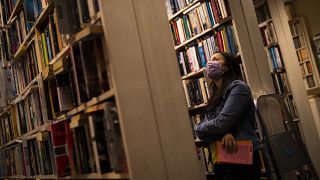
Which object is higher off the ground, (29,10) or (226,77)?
(29,10)

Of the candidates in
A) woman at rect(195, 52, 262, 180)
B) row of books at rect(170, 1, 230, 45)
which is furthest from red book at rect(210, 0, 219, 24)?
woman at rect(195, 52, 262, 180)

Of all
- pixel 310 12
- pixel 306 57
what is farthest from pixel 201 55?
pixel 310 12

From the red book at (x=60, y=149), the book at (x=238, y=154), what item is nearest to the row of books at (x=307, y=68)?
the book at (x=238, y=154)

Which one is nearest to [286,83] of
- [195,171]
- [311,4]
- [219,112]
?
[219,112]

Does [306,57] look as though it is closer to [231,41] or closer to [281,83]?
[281,83]

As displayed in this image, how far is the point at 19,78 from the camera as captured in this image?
10.3 feet

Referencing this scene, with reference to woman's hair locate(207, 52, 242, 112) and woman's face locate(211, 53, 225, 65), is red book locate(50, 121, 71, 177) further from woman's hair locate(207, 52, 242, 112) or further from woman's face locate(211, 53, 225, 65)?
woman's face locate(211, 53, 225, 65)

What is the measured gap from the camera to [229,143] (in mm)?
2002

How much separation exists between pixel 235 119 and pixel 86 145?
86 cm

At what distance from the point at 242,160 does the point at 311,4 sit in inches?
175

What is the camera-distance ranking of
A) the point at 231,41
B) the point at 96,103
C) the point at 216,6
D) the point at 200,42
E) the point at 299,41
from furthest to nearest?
1. the point at 299,41
2. the point at 200,42
3. the point at 216,6
4. the point at 231,41
5. the point at 96,103

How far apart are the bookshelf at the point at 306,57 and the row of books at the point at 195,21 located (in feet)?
8.34

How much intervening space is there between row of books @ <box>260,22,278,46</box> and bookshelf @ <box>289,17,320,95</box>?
2.00 metres

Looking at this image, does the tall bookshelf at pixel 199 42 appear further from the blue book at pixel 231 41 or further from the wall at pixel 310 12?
the wall at pixel 310 12
